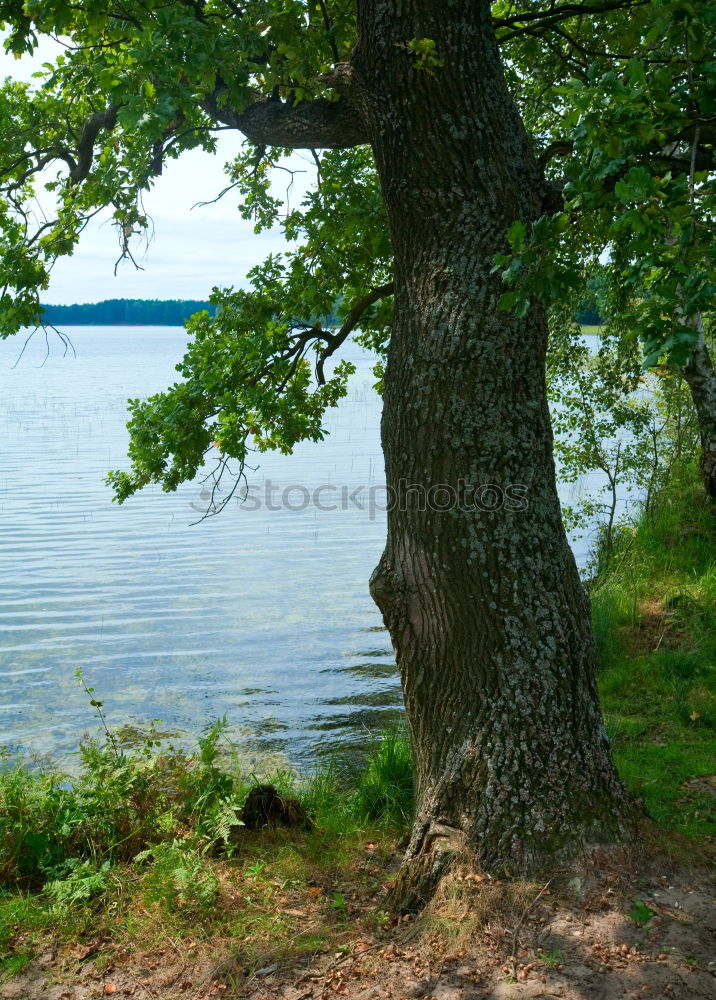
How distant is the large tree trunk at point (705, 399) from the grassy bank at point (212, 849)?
4043 millimetres

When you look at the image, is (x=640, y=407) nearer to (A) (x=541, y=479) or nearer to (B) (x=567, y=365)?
(B) (x=567, y=365)

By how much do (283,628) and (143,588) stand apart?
3021 millimetres

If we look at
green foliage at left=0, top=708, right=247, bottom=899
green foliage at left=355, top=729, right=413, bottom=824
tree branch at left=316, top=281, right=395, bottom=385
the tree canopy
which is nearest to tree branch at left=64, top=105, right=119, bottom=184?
the tree canopy

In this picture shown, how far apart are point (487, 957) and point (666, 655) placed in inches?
203

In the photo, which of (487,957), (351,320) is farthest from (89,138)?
(487,957)

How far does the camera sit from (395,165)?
14.7ft

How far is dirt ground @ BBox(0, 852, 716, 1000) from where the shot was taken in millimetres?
3566

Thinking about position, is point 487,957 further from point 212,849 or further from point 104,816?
point 104,816

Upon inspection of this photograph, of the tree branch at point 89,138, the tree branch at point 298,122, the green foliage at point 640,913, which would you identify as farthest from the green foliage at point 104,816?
the tree branch at point 89,138

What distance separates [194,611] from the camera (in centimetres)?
1338

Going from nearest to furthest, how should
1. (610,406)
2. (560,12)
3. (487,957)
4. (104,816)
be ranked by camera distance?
(487,957), (104,816), (560,12), (610,406)

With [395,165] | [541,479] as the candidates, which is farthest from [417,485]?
[395,165]

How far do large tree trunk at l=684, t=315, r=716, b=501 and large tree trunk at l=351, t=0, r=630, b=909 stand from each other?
249 inches

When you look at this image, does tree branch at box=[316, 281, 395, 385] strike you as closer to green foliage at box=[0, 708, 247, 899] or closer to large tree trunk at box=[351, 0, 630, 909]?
large tree trunk at box=[351, 0, 630, 909]
